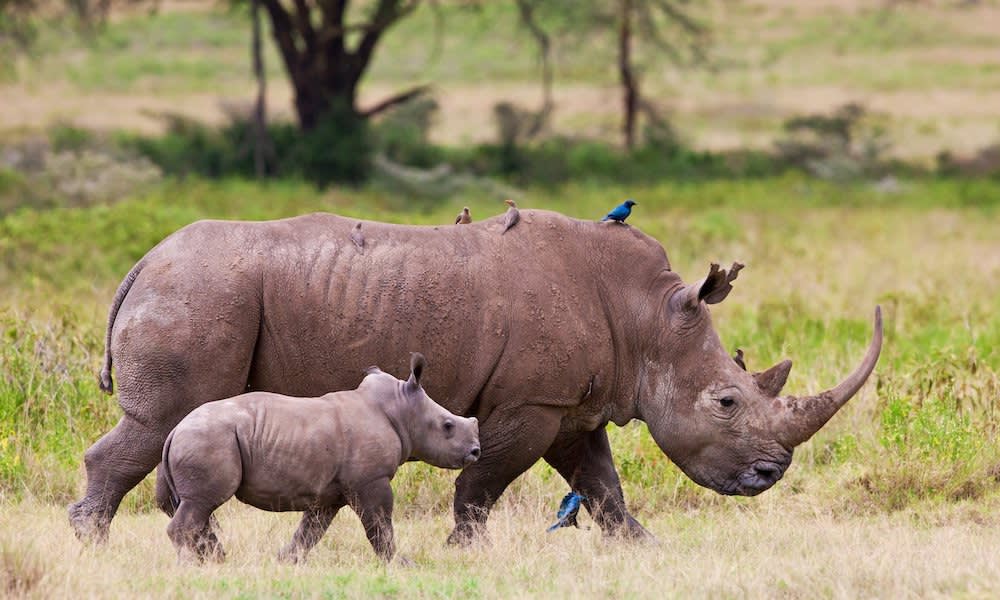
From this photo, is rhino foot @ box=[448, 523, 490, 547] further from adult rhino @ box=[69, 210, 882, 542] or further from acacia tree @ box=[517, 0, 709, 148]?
acacia tree @ box=[517, 0, 709, 148]

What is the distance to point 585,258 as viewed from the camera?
780cm

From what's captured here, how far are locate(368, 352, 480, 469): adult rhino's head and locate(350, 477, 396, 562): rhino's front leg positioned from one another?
0.26 m

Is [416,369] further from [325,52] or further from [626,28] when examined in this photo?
[626,28]

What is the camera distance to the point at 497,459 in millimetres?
7473

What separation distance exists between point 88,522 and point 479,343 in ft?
6.37

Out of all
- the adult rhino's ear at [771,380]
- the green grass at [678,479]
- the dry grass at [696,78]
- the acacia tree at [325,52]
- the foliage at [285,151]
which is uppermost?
the adult rhino's ear at [771,380]

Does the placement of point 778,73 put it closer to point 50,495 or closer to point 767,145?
point 767,145

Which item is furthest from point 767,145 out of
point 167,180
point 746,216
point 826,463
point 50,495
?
point 50,495

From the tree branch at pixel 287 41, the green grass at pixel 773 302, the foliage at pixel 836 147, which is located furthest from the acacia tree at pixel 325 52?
the foliage at pixel 836 147

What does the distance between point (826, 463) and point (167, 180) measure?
1394 cm

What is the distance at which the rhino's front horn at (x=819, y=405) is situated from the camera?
7.49 metres

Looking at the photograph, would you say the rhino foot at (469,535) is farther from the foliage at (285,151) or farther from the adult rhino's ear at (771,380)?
the foliage at (285,151)

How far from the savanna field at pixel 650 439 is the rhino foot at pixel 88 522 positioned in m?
0.07

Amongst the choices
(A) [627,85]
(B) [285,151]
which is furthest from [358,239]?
(A) [627,85]
